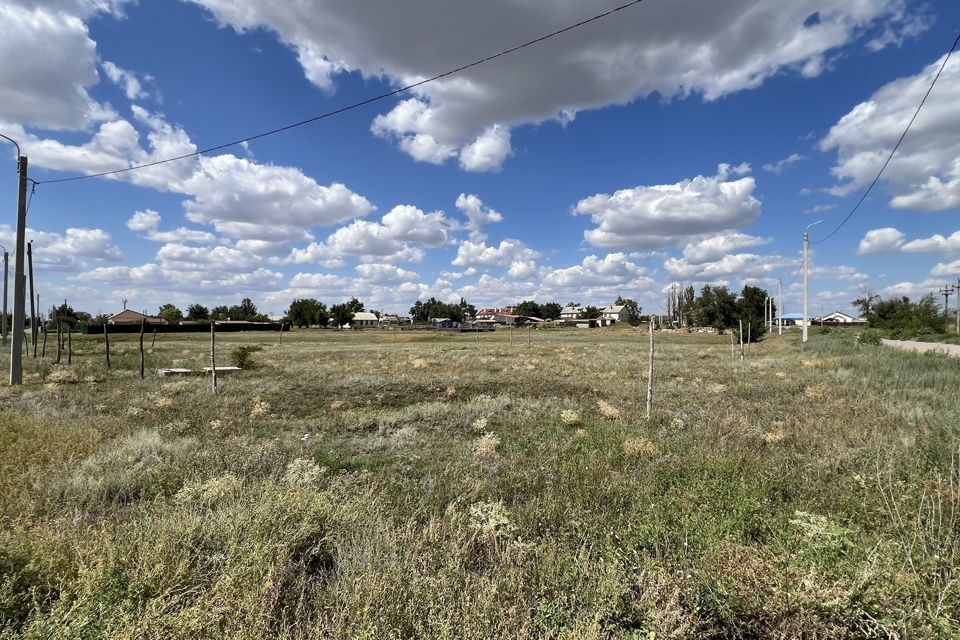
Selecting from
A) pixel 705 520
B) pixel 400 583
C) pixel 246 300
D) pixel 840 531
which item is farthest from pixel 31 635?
pixel 246 300

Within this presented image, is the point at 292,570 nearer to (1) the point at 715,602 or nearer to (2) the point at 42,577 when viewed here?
(2) the point at 42,577

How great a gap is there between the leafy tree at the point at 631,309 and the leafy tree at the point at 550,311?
25.7m

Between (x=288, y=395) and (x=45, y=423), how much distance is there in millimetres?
6806

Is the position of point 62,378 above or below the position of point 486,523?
below

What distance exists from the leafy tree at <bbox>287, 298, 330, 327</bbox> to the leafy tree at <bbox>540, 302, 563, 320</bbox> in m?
79.3

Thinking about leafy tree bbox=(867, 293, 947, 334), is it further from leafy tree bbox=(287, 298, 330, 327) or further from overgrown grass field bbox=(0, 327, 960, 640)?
Result: leafy tree bbox=(287, 298, 330, 327)

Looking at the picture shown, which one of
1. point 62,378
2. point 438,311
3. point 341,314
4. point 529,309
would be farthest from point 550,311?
point 62,378

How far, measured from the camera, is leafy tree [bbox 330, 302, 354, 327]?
413ft

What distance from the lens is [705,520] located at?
4.90 meters

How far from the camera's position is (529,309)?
16212 cm

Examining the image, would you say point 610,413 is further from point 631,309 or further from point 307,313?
point 631,309

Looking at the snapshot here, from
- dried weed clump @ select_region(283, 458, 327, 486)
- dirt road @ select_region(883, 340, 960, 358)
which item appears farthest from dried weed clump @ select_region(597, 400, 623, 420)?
dirt road @ select_region(883, 340, 960, 358)

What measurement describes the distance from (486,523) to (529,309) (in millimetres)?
158570

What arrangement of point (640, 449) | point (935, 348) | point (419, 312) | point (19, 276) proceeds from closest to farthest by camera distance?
point (640, 449) < point (19, 276) < point (935, 348) < point (419, 312)
